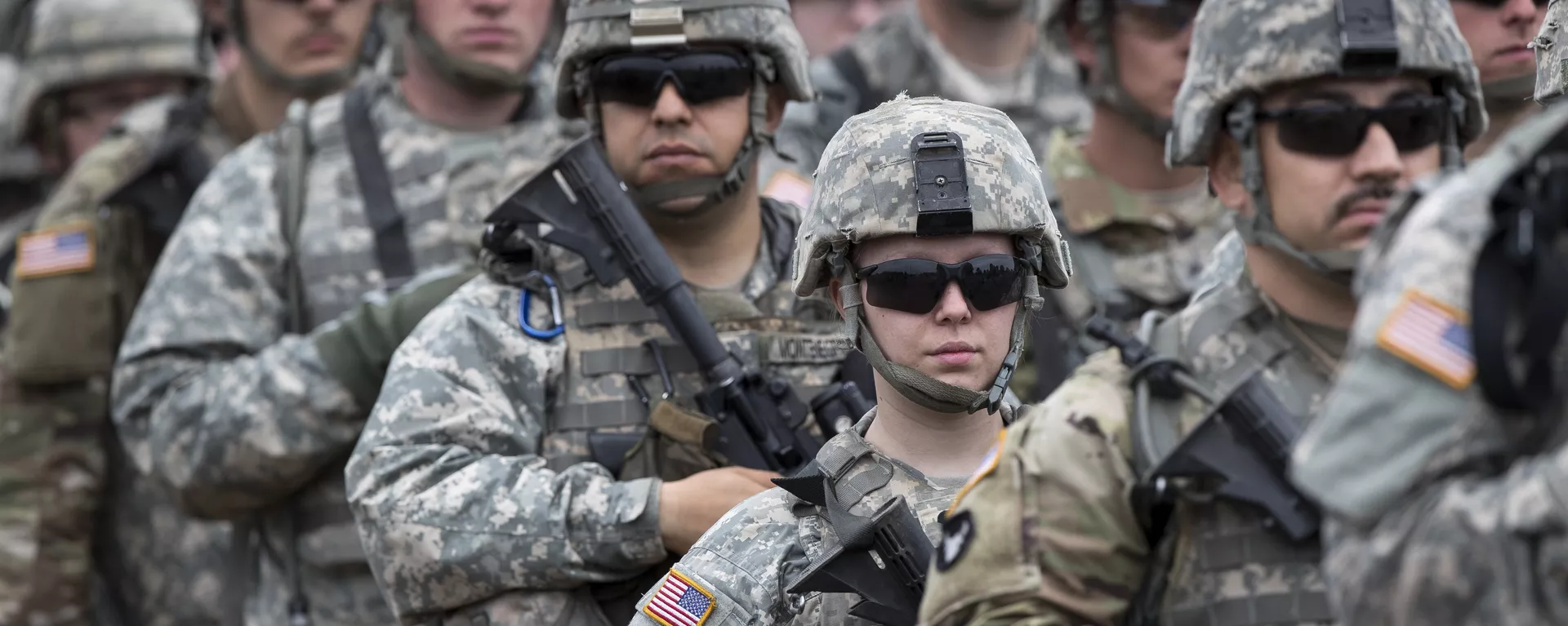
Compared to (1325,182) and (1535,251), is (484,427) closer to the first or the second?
(1325,182)

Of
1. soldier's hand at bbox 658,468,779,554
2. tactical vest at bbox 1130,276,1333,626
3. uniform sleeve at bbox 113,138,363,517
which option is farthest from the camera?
uniform sleeve at bbox 113,138,363,517

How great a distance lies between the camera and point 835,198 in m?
4.91

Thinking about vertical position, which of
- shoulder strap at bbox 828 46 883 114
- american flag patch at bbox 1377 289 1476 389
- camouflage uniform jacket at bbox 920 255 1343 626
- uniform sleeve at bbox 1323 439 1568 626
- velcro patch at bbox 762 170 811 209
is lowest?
shoulder strap at bbox 828 46 883 114

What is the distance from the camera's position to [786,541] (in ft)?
15.7

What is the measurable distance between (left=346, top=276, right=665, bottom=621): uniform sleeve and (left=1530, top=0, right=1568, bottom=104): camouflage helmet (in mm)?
2152

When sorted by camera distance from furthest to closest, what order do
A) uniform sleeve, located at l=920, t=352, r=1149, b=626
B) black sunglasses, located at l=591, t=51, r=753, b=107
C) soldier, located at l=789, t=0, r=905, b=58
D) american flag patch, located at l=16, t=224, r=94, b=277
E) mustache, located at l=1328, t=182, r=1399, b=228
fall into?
1. soldier, located at l=789, t=0, r=905, b=58
2. american flag patch, located at l=16, t=224, r=94, b=277
3. black sunglasses, located at l=591, t=51, r=753, b=107
4. mustache, located at l=1328, t=182, r=1399, b=228
5. uniform sleeve, located at l=920, t=352, r=1149, b=626

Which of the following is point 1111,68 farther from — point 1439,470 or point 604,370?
point 1439,470

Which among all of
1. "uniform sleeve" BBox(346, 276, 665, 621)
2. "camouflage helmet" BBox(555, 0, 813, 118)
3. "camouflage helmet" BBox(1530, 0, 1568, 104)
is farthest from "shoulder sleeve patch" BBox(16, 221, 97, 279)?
"camouflage helmet" BBox(1530, 0, 1568, 104)

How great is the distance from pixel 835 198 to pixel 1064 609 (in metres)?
1.32

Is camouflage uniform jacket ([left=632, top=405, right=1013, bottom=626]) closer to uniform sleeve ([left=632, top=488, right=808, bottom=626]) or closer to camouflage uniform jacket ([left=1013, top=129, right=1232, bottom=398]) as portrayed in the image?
uniform sleeve ([left=632, top=488, right=808, bottom=626])

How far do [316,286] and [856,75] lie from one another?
2.68 metres

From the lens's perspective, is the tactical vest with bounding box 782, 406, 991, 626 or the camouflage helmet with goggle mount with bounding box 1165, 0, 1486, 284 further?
the tactical vest with bounding box 782, 406, 991, 626

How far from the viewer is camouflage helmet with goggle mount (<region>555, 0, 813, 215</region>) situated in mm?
6086

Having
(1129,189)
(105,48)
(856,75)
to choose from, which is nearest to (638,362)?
(1129,189)
